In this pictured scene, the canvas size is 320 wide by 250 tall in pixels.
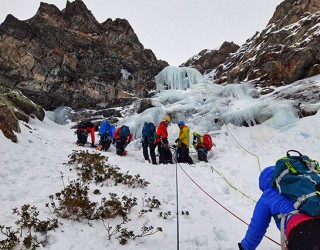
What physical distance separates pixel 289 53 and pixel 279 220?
17754mm

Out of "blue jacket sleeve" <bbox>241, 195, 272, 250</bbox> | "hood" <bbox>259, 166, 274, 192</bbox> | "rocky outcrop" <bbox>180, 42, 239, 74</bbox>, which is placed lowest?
"blue jacket sleeve" <bbox>241, 195, 272, 250</bbox>

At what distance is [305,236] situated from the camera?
7.55 feet

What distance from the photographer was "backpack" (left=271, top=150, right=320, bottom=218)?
235cm

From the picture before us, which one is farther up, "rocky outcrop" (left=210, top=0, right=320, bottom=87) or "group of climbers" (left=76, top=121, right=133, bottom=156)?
"rocky outcrop" (left=210, top=0, right=320, bottom=87)

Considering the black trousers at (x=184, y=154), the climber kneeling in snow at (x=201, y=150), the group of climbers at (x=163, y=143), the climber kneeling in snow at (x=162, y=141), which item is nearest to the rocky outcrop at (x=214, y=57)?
the climber kneeling in snow at (x=201, y=150)

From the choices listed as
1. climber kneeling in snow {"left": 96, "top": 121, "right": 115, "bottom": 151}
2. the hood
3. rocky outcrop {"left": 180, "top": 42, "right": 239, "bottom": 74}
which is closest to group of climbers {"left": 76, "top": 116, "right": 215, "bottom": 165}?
climber kneeling in snow {"left": 96, "top": 121, "right": 115, "bottom": 151}

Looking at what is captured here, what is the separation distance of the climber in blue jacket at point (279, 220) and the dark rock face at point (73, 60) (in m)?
29.6

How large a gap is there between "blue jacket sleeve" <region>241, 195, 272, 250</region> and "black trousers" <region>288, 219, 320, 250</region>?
58 centimetres

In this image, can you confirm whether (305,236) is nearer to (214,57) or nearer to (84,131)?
(84,131)

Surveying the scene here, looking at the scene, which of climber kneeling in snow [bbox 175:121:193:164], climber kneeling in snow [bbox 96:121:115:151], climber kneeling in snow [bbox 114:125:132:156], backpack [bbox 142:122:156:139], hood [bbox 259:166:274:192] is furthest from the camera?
climber kneeling in snow [bbox 96:121:115:151]

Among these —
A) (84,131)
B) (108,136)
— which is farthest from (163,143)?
(84,131)

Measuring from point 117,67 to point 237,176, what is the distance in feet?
93.4

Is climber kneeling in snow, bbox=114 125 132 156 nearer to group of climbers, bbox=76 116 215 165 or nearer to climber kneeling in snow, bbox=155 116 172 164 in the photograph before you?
group of climbers, bbox=76 116 215 165

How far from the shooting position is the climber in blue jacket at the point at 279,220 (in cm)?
229
